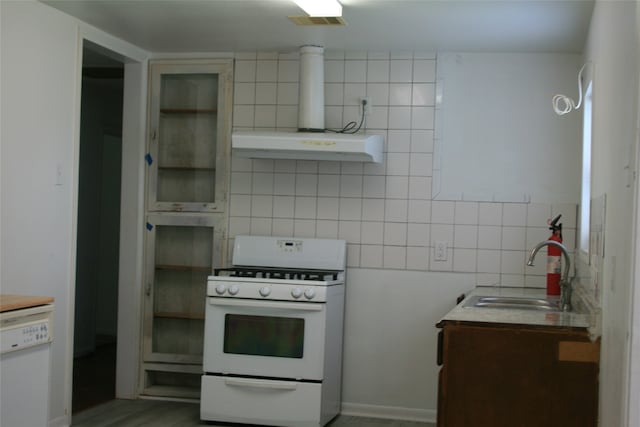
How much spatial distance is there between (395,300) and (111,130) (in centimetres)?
337

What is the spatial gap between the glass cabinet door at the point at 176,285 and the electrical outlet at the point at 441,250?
4.72 ft

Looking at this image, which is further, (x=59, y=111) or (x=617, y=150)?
(x=59, y=111)

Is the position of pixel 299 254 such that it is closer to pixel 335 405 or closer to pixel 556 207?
pixel 335 405

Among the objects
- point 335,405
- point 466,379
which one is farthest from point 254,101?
point 466,379

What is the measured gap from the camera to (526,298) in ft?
13.1

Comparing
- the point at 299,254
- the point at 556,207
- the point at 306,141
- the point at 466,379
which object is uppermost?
the point at 306,141

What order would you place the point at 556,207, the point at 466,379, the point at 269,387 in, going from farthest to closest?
1. the point at 556,207
2. the point at 269,387
3. the point at 466,379

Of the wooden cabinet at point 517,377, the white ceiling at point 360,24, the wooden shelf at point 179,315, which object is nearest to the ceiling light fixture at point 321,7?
the white ceiling at point 360,24

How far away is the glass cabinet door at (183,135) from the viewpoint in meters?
5.06

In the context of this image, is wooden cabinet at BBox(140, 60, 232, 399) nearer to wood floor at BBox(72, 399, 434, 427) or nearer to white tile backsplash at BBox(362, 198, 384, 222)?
wood floor at BBox(72, 399, 434, 427)

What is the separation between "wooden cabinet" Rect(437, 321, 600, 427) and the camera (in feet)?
9.11

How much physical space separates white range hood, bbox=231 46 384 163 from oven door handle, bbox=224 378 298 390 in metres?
1.30

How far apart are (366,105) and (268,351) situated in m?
1.63

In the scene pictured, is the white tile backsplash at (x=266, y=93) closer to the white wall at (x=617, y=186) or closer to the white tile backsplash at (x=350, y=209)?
the white tile backsplash at (x=350, y=209)
